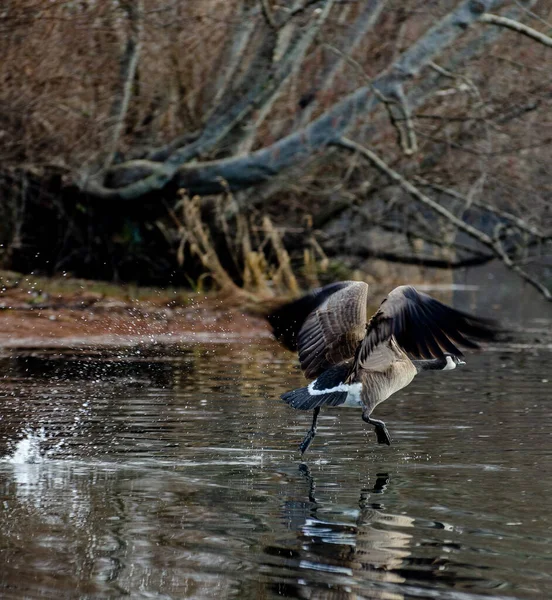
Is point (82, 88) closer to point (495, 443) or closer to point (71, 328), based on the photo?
point (71, 328)

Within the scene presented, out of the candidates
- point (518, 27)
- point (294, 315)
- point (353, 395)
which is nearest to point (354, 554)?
point (353, 395)

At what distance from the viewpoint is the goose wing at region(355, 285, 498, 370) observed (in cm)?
694

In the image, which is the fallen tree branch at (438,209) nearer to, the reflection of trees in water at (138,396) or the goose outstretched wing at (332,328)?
the reflection of trees in water at (138,396)

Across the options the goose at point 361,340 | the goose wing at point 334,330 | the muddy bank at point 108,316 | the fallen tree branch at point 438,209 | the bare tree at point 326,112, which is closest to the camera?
the goose at point 361,340

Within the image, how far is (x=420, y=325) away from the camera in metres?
7.13

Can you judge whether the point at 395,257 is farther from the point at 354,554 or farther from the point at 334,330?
the point at 354,554

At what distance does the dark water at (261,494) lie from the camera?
471 cm

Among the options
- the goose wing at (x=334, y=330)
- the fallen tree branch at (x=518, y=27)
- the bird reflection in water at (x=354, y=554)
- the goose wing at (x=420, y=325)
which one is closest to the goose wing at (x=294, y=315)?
the goose wing at (x=334, y=330)

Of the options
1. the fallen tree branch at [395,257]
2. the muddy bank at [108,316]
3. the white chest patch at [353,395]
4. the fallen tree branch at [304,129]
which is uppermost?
the white chest patch at [353,395]

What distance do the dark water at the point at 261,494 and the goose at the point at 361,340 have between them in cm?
33

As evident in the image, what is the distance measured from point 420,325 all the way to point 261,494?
4.74ft

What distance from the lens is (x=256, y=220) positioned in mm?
20203

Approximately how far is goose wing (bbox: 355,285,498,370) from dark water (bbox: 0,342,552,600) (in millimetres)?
653

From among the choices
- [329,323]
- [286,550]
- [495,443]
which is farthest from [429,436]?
[286,550]
